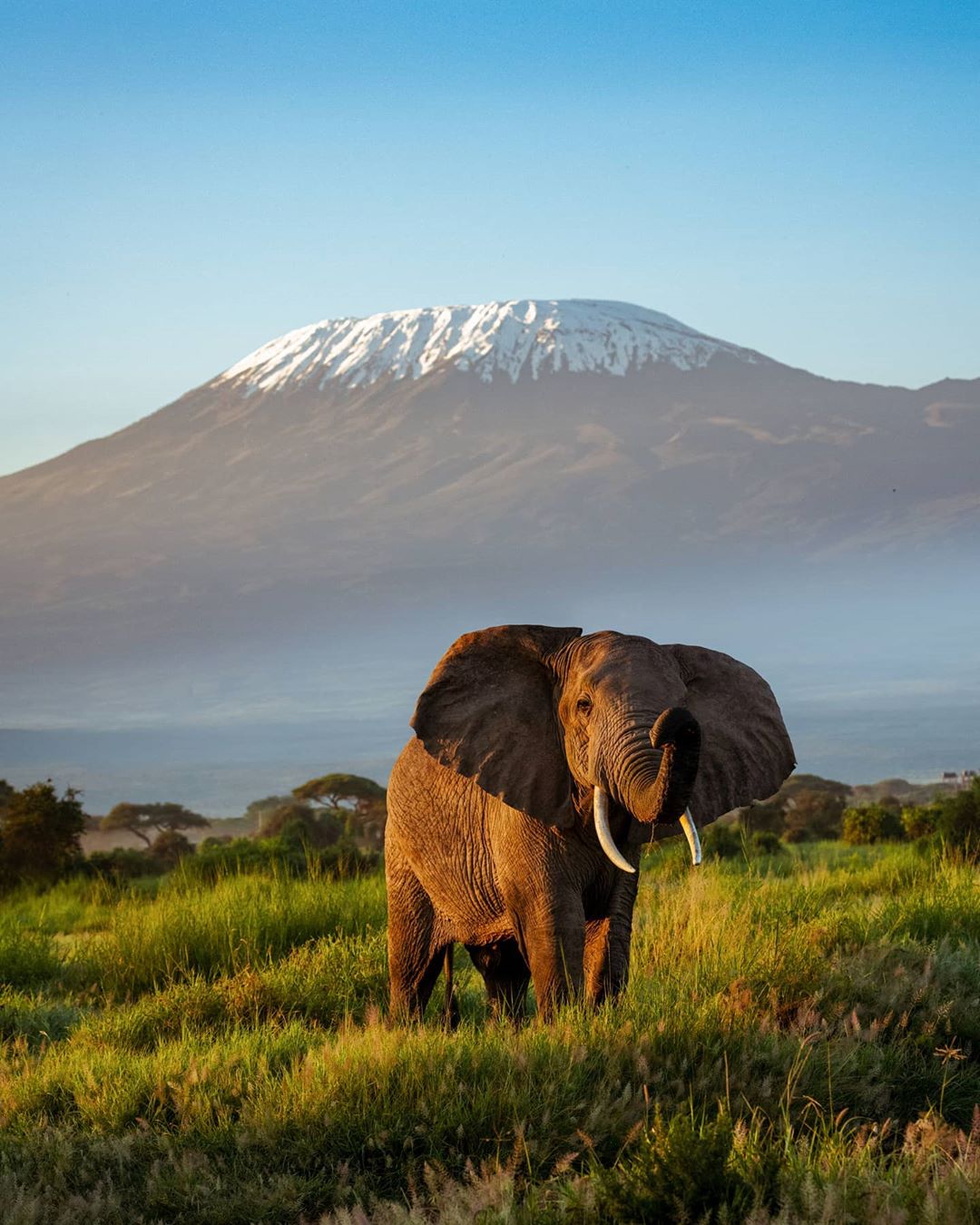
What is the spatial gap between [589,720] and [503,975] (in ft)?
6.05

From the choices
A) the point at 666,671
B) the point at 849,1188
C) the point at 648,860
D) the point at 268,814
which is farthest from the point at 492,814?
A: the point at 268,814

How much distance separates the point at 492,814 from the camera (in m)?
7.59

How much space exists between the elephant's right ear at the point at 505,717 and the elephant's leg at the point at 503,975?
1.10m

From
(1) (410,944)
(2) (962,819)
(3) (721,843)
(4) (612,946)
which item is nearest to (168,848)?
(3) (721,843)

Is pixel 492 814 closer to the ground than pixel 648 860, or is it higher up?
higher up

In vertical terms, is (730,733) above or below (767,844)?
above

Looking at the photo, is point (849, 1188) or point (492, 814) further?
point (492, 814)

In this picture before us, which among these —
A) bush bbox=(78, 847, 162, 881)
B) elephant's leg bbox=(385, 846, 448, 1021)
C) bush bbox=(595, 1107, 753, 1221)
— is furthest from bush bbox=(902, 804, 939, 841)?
bush bbox=(595, 1107, 753, 1221)

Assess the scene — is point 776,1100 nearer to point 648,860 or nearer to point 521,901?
point 521,901

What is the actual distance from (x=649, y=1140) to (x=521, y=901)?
5.91 feet

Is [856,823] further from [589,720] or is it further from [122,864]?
[589,720]

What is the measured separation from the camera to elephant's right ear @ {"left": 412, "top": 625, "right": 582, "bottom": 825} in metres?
7.16

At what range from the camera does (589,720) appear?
6.93 m

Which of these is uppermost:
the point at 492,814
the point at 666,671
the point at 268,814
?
the point at 666,671
